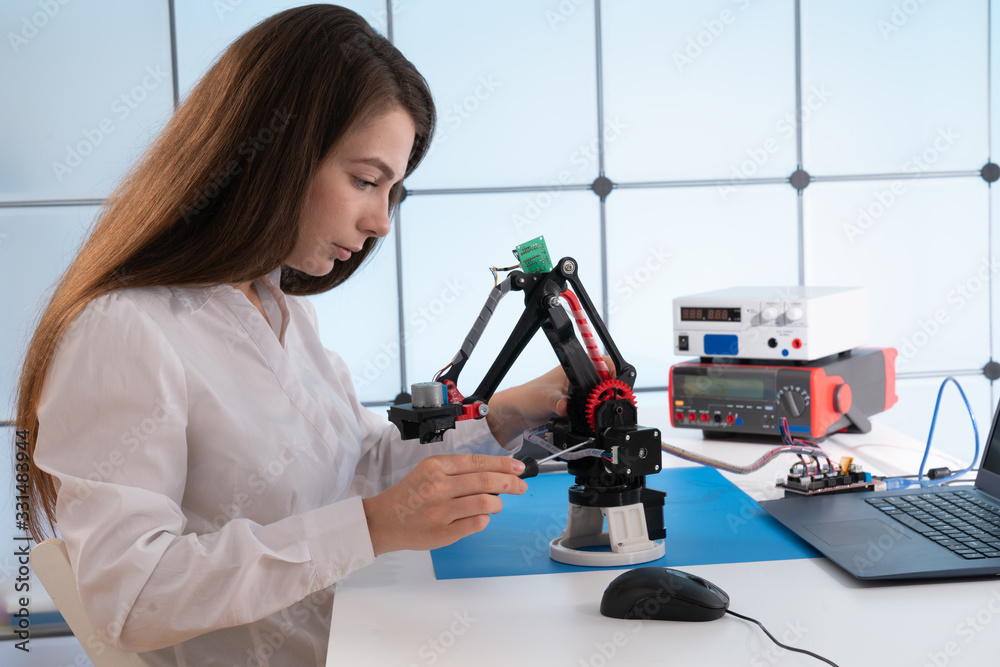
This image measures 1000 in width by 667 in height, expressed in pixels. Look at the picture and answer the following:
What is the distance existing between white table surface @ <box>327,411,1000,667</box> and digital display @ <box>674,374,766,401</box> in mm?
736

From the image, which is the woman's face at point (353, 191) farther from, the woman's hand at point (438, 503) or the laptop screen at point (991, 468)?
the laptop screen at point (991, 468)

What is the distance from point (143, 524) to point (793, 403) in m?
1.29

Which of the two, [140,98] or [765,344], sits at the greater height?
Result: [140,98]

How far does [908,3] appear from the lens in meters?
2.75

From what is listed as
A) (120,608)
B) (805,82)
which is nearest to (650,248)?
(805,82)

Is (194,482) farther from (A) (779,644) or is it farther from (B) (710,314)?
(B) (710,314)

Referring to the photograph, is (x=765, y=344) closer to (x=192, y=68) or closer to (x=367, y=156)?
(x=367, y=156)

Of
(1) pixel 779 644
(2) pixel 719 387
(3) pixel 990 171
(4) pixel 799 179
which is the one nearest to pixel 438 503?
(1) pixel 779 644

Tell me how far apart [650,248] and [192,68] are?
1.62 metres

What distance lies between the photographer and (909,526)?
1.12 m

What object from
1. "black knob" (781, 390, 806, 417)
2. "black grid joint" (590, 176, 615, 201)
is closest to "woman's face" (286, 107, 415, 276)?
"black knob" (781, 390, 806, 417)

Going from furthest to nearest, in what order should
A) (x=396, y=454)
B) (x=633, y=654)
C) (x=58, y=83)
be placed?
1. (x=58, y=83)
2. (x=396, y=454)
3. (x=633, y=654)

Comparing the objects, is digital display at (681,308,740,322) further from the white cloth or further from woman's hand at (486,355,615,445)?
the white cloth

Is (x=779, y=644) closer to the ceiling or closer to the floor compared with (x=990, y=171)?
closer to the floor
